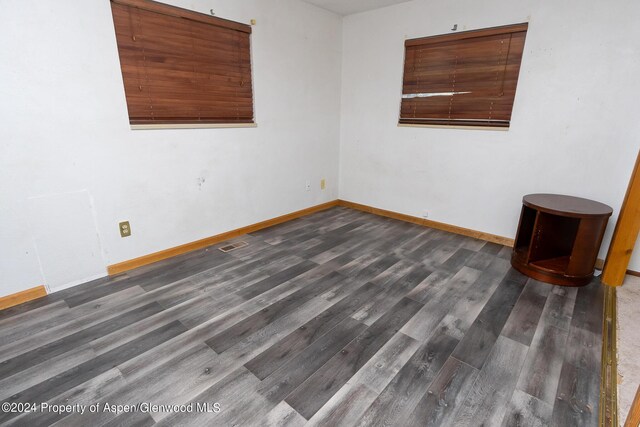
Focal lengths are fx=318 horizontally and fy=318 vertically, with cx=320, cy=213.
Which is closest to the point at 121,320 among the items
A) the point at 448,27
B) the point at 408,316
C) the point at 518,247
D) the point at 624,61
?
the point at 408,316

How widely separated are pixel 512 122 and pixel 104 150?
362cm

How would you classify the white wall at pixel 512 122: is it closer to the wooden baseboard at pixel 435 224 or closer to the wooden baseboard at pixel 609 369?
the wooden baseboard at pixel 435 224

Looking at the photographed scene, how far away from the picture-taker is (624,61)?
2.50 metres

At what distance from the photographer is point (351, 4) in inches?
143

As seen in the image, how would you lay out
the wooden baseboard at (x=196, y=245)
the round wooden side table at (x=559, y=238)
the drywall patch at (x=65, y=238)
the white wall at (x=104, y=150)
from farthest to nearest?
the wooden baseboard at (x=196, y=245) < the round wooden side table at (x=559, y=238) < the drywall patch at (x=65, y=238) < the white wall at (x=104, y=150)

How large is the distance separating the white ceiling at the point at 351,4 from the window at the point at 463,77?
54cm

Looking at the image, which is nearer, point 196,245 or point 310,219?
point 196,245

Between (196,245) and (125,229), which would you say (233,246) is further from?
(125,229)

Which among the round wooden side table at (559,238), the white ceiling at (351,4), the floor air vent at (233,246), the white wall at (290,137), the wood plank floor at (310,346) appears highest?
the white ceiling at (351,4)

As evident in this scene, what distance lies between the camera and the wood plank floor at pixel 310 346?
148 centimetres

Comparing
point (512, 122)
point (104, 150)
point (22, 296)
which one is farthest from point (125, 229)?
point (512, 122)

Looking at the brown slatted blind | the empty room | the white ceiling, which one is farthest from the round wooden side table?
the brown slatted blind

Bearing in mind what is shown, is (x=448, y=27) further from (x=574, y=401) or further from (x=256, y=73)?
(x=574, y=401)

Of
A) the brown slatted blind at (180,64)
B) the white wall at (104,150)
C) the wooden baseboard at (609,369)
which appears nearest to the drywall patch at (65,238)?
the white wall at (104,150)
